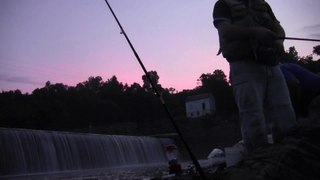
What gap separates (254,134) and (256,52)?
2.45 ft

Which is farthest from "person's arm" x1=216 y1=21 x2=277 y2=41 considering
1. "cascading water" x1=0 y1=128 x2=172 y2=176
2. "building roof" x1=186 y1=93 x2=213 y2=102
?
"building roof" x1=186 y1=93 x2=213 y2=102

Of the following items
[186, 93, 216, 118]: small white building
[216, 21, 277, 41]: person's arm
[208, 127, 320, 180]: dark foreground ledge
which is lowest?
[208, 127, 320, 180]: dark foreground ledge

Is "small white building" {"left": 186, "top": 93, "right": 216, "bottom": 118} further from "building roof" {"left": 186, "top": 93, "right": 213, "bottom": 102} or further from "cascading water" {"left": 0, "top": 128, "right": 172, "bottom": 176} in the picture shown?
"cascading water" {"left": 0, "top": 128, "right": 172, "bottom": 176}

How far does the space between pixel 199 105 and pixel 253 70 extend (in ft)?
229

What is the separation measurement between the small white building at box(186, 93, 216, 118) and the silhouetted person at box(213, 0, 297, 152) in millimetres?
64385

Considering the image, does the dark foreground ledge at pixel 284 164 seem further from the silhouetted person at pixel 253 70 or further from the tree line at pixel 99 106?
the tree line at pixel 99 106

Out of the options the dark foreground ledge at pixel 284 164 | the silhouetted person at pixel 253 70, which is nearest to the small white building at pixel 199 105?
the silhouetted person at pixel 253 70

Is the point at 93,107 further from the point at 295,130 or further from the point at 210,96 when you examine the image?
the point at 295,130

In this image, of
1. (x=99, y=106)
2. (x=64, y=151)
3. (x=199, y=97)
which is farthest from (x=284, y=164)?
(x=199, y=97)

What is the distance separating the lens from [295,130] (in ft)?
12.3

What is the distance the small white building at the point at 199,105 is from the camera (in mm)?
70312

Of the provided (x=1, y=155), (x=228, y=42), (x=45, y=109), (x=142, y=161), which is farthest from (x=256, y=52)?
(x=45, y=109)

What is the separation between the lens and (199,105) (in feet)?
242

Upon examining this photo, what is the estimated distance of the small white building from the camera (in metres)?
70.3
